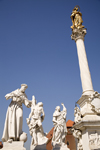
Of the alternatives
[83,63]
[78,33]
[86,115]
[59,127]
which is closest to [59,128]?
[59,127]

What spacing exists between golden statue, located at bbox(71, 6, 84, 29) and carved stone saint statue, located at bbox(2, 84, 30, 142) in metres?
9.64

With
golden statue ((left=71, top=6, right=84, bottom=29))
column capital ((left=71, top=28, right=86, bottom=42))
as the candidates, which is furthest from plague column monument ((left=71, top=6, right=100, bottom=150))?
golden statue ((left=71, top=6, right=84, bottom=29))

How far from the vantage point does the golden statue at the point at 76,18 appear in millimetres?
14179

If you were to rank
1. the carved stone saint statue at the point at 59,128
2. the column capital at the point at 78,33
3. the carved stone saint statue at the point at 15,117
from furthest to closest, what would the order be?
the column capital at the point at 78,33 → the carved stone saint statue at the point at 59,128 → the carved stone saint statue at the point at 15,117

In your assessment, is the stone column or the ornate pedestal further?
the stone column

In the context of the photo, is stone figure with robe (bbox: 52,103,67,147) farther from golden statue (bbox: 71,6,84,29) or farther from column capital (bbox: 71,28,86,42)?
golden statue (bbox: 71,6,84,29)

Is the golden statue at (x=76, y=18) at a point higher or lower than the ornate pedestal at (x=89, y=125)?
higher

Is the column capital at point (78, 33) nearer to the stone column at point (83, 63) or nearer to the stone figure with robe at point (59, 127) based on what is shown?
the stone column at point (83, 63)

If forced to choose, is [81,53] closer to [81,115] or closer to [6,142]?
[81,115]

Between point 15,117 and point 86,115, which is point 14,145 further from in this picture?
point 86,115

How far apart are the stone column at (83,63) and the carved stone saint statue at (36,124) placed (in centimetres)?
515

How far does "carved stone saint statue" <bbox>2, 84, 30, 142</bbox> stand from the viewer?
5.73m

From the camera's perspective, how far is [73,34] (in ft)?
45.3

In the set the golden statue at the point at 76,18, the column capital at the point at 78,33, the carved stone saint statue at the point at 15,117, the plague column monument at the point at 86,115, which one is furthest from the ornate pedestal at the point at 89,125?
the golden statue at the point at 76,18
